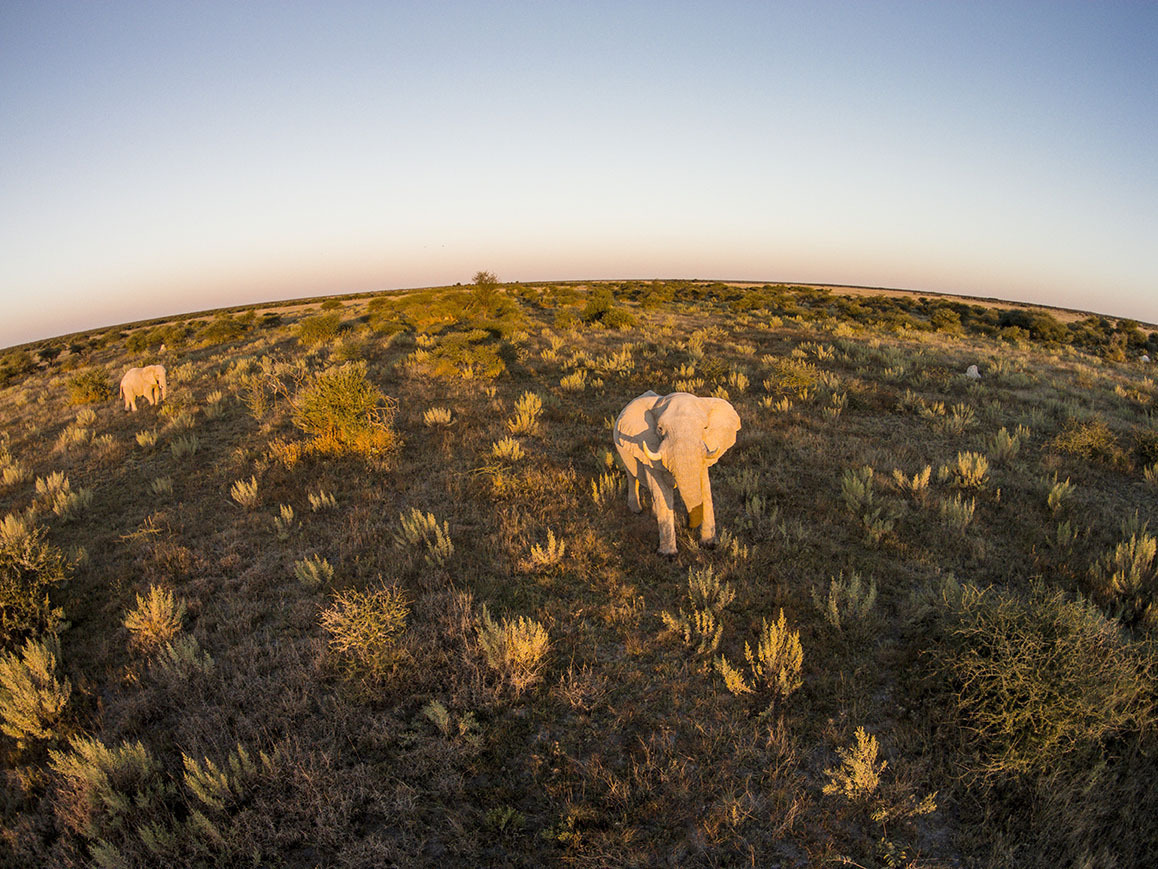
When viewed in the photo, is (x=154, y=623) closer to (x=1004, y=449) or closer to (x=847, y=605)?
(x=847, y=605)

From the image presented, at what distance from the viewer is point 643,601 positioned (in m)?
4.95

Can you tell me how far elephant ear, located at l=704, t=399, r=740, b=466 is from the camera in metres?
5.54

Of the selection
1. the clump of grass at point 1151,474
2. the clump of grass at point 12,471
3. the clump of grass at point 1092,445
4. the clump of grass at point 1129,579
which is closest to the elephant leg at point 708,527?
the clump of grass at point 1129,579

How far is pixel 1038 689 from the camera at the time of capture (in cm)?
322

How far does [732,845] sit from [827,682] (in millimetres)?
1577

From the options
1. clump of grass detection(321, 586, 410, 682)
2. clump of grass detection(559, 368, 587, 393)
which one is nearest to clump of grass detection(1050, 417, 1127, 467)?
clump of grass detection(559, 368, 587, 393)

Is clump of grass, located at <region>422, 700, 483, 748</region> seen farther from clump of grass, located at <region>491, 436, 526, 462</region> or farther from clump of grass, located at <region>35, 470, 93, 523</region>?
clump of grass, located at <region>35, 470, 93, 523</region>

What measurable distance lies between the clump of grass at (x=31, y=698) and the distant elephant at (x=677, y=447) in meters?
5.67

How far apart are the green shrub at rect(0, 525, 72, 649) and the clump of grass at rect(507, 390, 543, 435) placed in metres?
6.80

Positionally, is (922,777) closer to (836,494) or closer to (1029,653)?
(1029,653)

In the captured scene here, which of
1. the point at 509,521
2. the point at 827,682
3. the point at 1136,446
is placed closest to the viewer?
the point at 827,682


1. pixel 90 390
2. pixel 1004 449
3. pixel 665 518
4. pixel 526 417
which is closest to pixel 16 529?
pixel 526 417

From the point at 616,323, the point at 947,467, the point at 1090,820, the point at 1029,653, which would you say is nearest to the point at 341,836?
the point at 1090,820

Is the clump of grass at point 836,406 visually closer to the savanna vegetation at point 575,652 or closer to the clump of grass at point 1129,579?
the savanna vegetation at point 575,652
